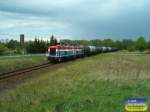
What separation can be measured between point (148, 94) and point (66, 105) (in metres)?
4.36

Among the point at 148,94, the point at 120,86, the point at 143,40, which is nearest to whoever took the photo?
the point at 148,94

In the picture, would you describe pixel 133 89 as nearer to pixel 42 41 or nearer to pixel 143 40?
pixel 42 41

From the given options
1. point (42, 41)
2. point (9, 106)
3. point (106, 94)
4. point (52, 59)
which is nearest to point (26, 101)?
point (9, 106)

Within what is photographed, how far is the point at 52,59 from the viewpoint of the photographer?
56.8m

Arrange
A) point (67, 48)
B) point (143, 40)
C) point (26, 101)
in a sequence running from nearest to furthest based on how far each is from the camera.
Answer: point (26, 101)
point (67, 48)
point (143, 40)

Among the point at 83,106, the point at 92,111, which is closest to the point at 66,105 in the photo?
the point at 83,106

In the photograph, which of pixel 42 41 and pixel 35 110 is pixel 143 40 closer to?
pixel 42 41

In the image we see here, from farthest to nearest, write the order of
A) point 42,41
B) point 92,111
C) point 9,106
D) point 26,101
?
point 42,41 → point 26,101 → point 9,106 → point 92,111

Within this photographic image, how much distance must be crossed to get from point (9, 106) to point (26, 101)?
1.02 meters

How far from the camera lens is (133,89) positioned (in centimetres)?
1784

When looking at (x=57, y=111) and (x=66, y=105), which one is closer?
(x=57, y=111)

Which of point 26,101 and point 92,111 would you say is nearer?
point 92,111

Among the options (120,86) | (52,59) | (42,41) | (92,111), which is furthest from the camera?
(42,41)

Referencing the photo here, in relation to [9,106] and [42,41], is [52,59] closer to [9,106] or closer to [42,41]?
[9,106]
